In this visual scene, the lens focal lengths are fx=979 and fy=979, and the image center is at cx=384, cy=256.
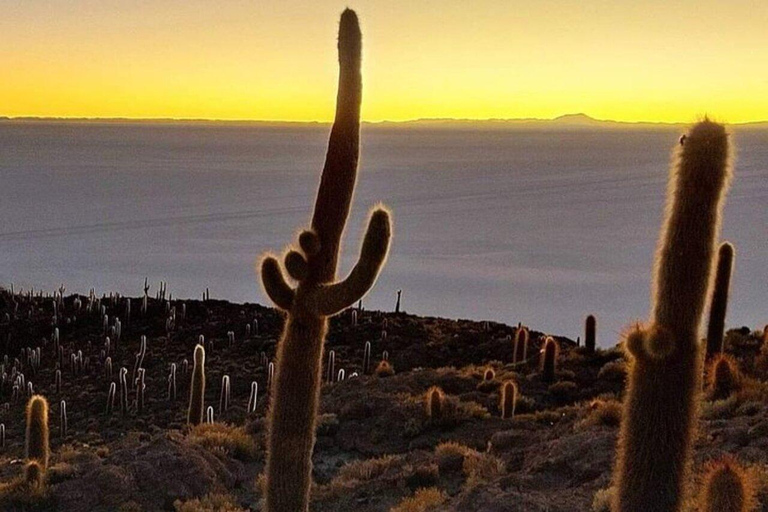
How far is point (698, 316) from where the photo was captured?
17.4 ft

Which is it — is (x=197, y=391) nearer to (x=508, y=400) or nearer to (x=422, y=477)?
(x=508, y=400)

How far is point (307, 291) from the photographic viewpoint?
Answer: 7117 millimetres

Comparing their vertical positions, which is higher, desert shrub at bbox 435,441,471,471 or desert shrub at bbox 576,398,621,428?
desert shrub at bbox 576,398,621,428

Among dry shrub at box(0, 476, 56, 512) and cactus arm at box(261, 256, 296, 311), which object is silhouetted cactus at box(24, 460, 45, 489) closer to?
dry shrub at box(0, 476, 56, 512)

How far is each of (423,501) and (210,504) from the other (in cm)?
249

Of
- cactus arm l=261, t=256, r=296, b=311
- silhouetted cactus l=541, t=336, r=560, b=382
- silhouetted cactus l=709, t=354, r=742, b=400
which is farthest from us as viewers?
silhouetted cactus l=541, t=336, r=560, b=382

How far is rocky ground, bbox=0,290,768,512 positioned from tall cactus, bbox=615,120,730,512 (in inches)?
126

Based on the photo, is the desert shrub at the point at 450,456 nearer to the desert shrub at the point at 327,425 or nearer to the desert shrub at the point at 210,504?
the desert shrub at the point at 210,504

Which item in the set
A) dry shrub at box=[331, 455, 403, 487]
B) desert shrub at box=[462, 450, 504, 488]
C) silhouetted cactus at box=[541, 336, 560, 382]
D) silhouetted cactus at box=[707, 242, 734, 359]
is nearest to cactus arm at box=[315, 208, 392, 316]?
desert shrub at box=[462, 450, 504, 488]

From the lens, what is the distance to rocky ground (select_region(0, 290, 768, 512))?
11047mm

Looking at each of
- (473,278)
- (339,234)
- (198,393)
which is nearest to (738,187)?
(473,278)

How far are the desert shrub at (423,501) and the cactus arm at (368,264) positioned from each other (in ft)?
13.5

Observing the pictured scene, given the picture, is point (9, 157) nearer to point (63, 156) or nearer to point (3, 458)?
point (63, 156)

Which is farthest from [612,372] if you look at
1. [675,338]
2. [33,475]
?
[675,338]
